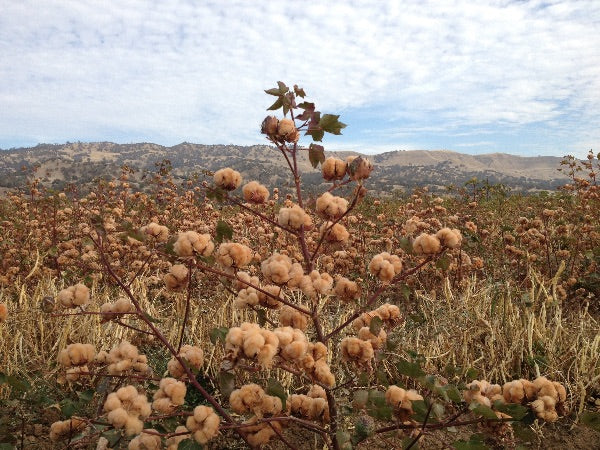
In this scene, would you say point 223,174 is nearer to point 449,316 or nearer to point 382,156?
point 449,316

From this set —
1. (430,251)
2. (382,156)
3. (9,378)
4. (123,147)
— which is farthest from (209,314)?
(382,156)

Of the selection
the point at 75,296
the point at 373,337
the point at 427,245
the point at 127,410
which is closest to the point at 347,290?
the point at 373,337

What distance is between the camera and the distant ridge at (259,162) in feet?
241

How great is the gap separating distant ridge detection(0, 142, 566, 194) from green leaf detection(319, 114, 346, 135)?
193ft

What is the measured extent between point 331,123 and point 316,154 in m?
0.15

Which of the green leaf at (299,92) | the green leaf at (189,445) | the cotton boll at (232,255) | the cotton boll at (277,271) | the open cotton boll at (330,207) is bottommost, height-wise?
the green leaf at (189,445)

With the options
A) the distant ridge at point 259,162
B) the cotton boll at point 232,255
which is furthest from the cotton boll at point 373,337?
the distant ridge at point 259,162

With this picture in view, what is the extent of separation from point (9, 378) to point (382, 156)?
558 feet

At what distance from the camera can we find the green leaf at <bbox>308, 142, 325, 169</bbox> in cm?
173

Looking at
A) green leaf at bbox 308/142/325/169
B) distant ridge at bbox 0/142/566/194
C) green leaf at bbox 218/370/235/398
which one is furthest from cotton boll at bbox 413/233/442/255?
distant ridge at bbox 0/142/566/194

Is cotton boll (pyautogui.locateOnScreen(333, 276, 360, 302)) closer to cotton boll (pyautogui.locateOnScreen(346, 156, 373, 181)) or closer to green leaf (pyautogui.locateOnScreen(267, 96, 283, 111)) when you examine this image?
cotton boll (pyautogui.locateOnScreen(346, 156, 373, 181))

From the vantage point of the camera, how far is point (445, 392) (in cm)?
139

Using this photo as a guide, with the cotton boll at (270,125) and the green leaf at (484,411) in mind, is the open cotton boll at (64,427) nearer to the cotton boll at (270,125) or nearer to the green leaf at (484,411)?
the cotton boll at (270,125)

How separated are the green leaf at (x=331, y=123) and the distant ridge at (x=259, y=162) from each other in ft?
193
